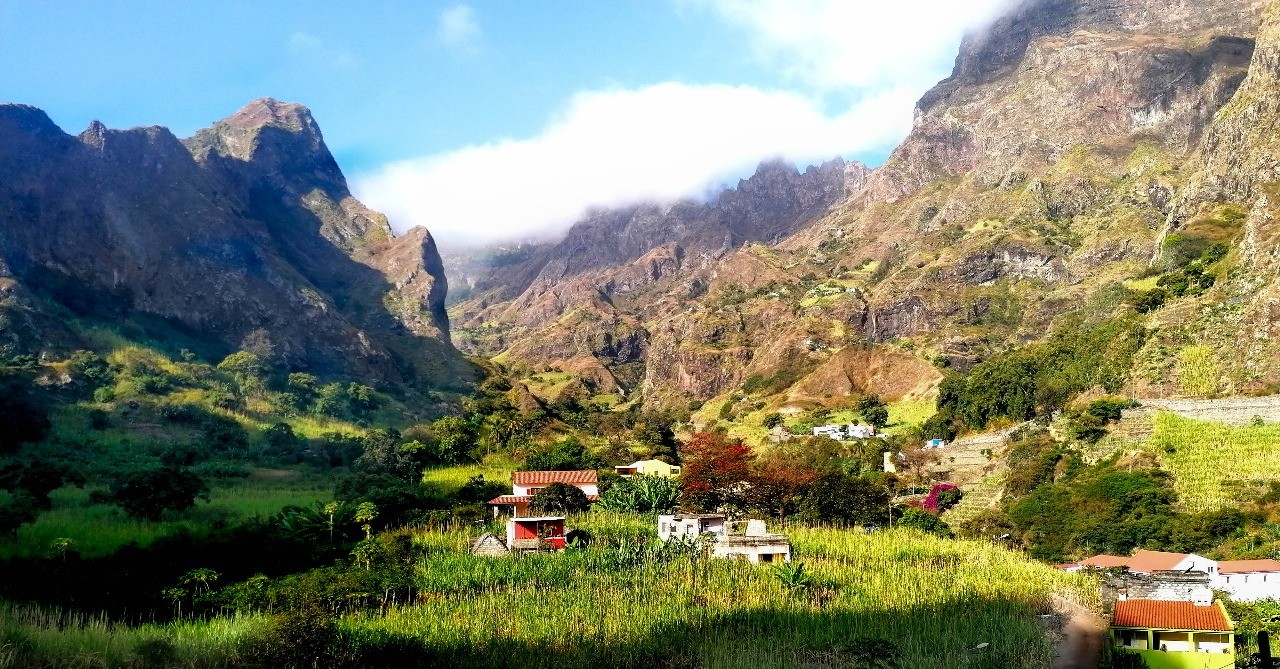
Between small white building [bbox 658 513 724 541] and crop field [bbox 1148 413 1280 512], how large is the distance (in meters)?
33.1

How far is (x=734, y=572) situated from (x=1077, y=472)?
42545mm

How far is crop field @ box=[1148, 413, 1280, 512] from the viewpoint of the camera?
180 feet

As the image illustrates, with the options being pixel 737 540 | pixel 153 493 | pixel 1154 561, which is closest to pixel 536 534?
pixel 737 540

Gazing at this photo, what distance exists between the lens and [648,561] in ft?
124

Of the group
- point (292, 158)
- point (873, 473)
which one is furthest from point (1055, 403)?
point (292, 158)

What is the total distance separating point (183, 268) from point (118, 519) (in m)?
75.0

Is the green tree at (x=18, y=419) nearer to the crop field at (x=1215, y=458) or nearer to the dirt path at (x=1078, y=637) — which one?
the dirt path at (x=1078, y=637)

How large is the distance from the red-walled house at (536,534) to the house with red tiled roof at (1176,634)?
2346 cm

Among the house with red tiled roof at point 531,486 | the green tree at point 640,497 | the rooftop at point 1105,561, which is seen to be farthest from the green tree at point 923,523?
the house with red tiled roof at point 531,486

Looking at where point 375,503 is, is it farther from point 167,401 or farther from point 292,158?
point 292,158

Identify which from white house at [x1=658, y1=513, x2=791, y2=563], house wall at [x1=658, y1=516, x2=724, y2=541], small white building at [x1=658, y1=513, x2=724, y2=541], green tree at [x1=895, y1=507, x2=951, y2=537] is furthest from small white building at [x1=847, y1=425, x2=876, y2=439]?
white house at [x1=658, y1=513, x2=791, y2=563]

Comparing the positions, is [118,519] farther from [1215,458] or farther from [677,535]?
[1215,458]

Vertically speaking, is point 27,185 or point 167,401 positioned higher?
point 27,185

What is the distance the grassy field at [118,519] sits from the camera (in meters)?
28.8
